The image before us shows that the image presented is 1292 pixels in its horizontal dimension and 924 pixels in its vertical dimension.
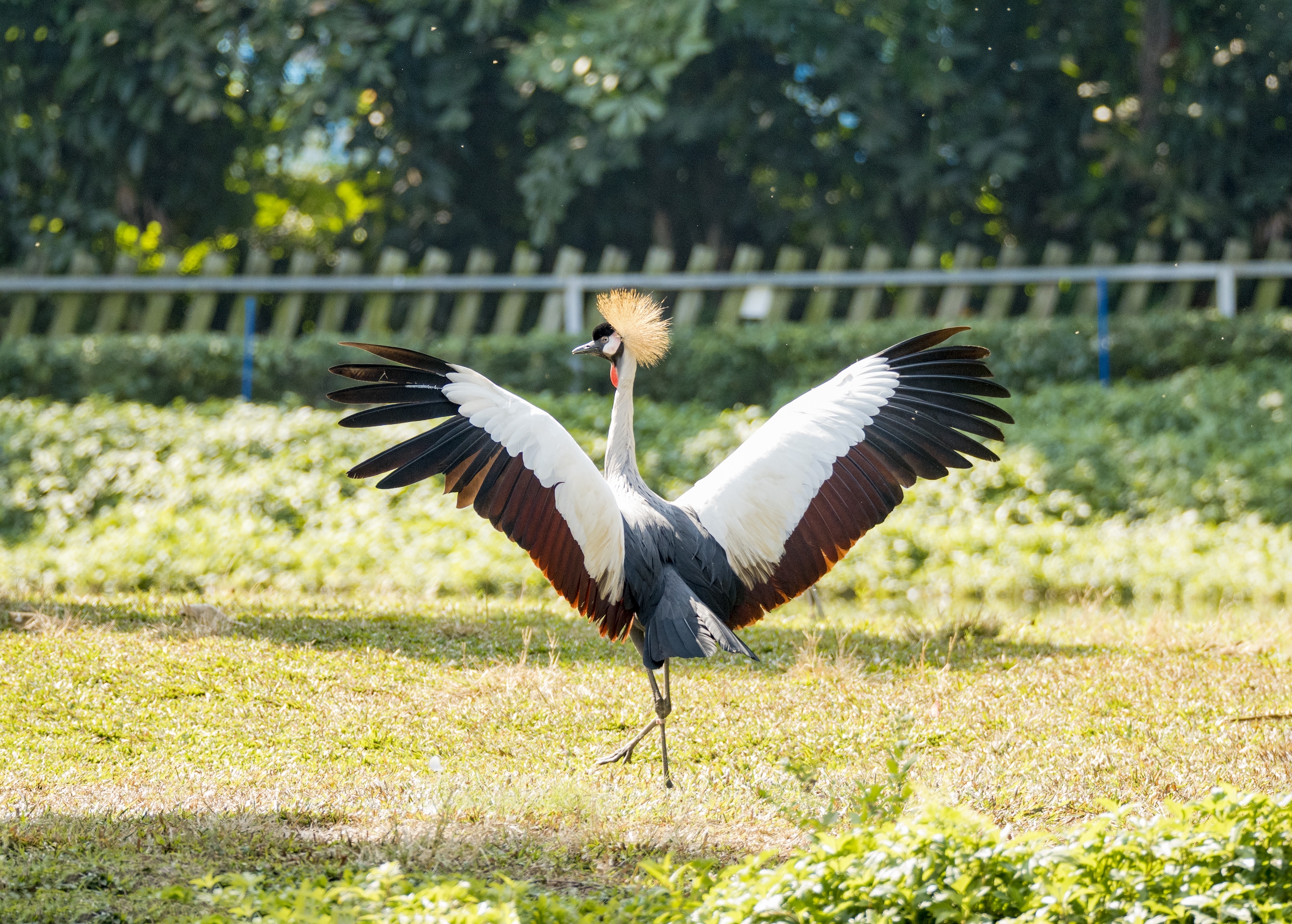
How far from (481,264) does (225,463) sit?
13.2 feet

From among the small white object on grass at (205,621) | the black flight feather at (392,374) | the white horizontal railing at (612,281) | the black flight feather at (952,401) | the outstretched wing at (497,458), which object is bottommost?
the small white object on grass at (205,621)

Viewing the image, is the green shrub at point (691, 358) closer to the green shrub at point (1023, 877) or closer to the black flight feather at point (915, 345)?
the black flight feather at point (915, 345)

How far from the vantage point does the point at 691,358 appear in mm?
11453

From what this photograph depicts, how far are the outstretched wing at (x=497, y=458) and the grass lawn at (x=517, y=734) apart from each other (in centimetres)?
84

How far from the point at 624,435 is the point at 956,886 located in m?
2.41

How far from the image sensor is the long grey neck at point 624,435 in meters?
4.74

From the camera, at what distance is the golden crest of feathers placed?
471 cm

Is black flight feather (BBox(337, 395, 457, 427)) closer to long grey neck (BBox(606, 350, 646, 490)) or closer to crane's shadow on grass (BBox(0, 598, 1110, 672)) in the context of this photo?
long grey neck (BBox(606, 350, 646, 490))

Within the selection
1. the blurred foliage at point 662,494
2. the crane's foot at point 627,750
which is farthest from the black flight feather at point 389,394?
the blurred foliage at point 662,494

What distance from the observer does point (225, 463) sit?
31.1 feet

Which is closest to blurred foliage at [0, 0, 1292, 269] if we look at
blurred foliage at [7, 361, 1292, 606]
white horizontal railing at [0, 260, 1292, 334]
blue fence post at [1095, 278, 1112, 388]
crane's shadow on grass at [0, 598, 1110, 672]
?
white horizontal railing at [0, 260, 1292, 334]

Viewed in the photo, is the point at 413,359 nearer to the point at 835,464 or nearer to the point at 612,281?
the point at 835,464

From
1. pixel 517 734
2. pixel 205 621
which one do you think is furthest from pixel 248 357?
pixel 517 734

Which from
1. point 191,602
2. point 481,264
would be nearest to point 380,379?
point 191,602
